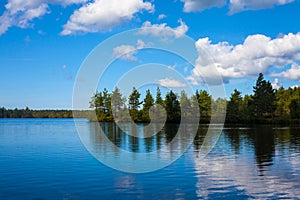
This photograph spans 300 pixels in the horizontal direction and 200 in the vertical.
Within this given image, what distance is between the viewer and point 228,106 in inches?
4557

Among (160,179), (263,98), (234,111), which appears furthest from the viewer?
(234,111)

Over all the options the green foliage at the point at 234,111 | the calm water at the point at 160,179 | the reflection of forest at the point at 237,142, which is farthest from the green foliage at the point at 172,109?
the calm water at the point at 160,179

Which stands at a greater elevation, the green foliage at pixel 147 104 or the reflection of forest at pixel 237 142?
the green foliage at pixel 147 104

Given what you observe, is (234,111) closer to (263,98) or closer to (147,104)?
(263,98)

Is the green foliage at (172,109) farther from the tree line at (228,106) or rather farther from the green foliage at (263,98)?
the green foliage at (263,98)

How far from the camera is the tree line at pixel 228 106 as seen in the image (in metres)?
103

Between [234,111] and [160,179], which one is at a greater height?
[234,111]

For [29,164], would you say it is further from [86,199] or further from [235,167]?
[235,167]

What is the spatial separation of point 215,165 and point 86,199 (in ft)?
41.3

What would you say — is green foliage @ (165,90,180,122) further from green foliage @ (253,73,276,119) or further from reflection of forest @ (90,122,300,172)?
reflection of forest @ (90,122,300,172)

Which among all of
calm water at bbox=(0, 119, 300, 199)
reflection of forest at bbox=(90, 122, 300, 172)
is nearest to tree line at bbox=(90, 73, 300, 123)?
reflection of forest at bbox=(90, 122, 300, 172)

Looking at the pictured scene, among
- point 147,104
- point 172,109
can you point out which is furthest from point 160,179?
point 147,104

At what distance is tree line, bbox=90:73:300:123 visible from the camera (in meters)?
103

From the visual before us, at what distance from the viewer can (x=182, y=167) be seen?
26.2 m
